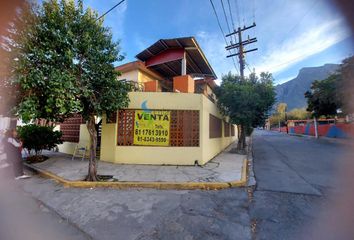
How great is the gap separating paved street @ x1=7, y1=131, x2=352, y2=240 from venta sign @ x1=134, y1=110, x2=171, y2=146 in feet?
10.4

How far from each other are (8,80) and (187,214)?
587 centimetres

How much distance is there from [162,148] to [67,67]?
4.68m

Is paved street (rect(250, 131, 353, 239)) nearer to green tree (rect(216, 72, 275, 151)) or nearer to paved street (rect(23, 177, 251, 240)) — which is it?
paved street (rect(23, 177, 251, 240))

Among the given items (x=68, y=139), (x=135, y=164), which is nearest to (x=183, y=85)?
(x=135, y=164)

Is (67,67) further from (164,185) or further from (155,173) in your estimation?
(164,185)

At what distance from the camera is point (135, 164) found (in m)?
8.33

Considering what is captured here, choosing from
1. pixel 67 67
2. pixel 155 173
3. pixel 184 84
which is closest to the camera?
pixel 67 67

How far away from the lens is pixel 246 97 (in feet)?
36.2

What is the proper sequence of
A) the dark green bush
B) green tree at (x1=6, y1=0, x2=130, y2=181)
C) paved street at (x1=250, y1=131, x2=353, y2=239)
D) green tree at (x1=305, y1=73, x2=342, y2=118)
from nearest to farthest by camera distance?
paved street at (x1=250, y1=131, x2=353, y2=239)
green tree at (x1=6, y1=0, x2=130, y2=181)
the dark green bush
green tree at (x1=305, y1=73, x2=342, y2=118)

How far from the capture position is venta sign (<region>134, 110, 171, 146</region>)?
849 cm

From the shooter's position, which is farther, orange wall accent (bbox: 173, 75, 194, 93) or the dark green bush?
the dark green bush

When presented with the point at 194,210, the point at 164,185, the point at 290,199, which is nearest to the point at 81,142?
the point at 164,185

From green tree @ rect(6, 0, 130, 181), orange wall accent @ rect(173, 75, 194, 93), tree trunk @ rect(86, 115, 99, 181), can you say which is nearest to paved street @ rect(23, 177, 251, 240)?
tree trunk @ rect(86, 115, 99, 181)

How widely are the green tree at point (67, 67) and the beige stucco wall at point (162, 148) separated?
1825 mm
